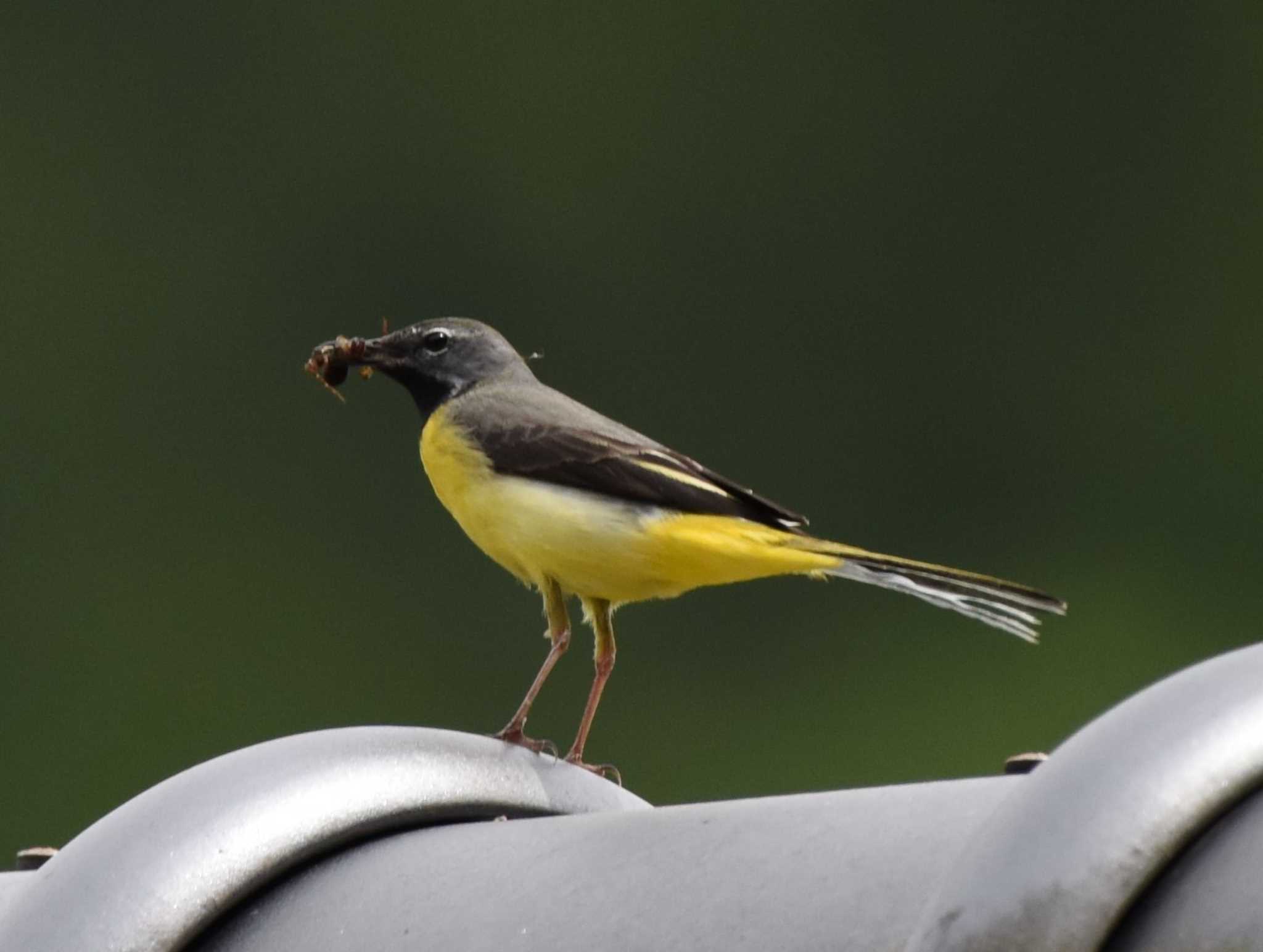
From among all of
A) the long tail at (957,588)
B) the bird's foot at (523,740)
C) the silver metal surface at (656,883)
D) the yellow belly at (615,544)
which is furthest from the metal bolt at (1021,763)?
the yellow belly at (615,544)

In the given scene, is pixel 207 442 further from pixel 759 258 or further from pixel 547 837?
pixel 547 837

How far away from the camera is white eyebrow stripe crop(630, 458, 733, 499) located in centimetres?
379

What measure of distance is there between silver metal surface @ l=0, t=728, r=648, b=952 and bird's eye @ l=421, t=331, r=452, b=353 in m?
2.86

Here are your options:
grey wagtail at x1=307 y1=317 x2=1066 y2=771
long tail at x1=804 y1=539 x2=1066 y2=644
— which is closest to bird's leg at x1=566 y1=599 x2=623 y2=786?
grey wagtail at x1=307 y1=317 x2=1066 y2=771

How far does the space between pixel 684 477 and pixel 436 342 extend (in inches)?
35.2

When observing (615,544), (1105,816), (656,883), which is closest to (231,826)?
(656,883)

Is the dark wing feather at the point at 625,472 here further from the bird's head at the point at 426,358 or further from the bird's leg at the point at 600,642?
the bird's head at the point at 426,358

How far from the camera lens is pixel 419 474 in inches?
420

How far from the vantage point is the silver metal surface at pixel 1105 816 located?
3.36ft

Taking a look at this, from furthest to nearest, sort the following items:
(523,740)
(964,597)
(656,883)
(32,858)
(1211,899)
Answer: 1. (964,597)
2. (523,740)
3. (32,858)
4. (656,883)
5. (1211,899)

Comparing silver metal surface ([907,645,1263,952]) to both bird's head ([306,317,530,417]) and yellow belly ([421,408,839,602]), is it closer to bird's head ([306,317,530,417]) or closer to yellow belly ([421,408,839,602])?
yellow belly ([421,408,839,602])

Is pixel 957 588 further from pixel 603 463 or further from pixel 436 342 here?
pixel 436 342

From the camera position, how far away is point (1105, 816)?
1054mm

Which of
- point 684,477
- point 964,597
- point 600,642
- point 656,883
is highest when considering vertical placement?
point 656,883
